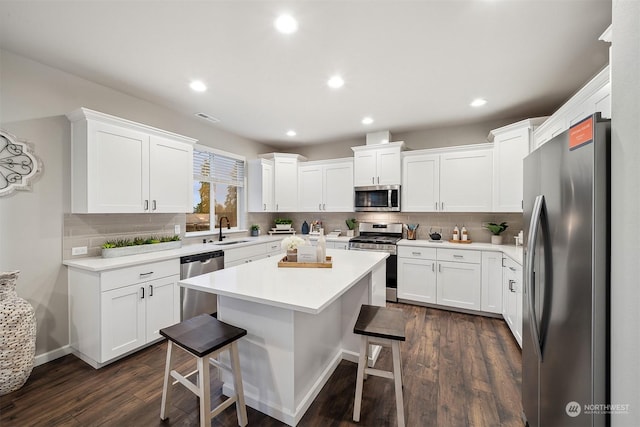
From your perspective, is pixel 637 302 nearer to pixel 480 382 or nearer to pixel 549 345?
pixel 549 345

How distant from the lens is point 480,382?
6.96 ft

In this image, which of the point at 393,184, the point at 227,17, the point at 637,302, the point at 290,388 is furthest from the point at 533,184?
the point at 393,184

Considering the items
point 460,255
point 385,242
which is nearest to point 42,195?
point 385,242

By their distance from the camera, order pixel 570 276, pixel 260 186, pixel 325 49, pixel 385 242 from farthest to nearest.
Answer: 1. pixel 260 186
2. pixel 385 242
3. pixel 325 49
4. pixel 570 276

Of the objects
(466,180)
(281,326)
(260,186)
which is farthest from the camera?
(260,186)

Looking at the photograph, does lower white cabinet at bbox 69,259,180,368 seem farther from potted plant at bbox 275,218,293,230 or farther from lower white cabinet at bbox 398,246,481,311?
lower white cabinet at bbox 398,246,481,311

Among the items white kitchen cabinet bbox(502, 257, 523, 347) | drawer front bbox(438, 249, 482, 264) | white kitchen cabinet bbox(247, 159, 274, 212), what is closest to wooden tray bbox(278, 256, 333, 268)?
white kitchen cabinet bbox(502, 257, 523, 347)

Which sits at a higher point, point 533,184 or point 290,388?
point 533,184

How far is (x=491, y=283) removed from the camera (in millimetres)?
3424

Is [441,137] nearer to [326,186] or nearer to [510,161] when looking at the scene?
[510,161]

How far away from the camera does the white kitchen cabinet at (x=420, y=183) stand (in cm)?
409

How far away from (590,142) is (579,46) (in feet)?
6.34

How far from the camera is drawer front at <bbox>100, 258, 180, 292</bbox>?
2.32 m

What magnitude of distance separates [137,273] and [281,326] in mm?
1775
